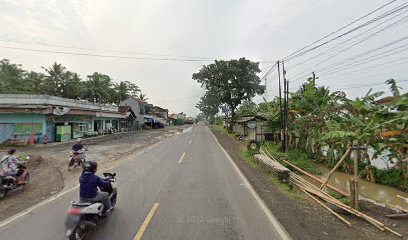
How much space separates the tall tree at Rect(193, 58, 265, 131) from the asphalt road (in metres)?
32.0

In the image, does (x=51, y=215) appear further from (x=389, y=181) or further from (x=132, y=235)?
(x=389, y=181)

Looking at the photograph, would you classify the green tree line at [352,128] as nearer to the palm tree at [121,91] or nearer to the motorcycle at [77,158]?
the motorcycle at [77,158]

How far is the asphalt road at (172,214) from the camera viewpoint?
5.73 meters

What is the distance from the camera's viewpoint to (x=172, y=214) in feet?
22.4

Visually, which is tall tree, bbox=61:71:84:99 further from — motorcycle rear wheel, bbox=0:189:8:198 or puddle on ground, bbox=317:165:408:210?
puddle on ground, bbox=317:165:408:210

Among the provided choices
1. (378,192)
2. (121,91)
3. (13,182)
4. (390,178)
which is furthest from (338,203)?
(121,91)

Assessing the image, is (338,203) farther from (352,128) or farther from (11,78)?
(11,78)

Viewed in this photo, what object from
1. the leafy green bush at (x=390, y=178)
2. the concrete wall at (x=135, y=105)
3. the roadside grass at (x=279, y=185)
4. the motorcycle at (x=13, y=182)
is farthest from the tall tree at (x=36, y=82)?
the leafy green bush at (x=390, y=178)

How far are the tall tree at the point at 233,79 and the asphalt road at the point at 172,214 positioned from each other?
1261 inches

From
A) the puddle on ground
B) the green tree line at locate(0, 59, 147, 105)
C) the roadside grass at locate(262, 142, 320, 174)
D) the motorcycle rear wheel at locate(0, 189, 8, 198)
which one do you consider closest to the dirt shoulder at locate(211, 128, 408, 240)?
the puddle on ground

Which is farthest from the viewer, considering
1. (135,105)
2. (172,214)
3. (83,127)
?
(135,105)

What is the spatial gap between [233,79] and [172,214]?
36620 mm

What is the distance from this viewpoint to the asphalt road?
5.73 metres

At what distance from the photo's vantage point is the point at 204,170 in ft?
42.4
